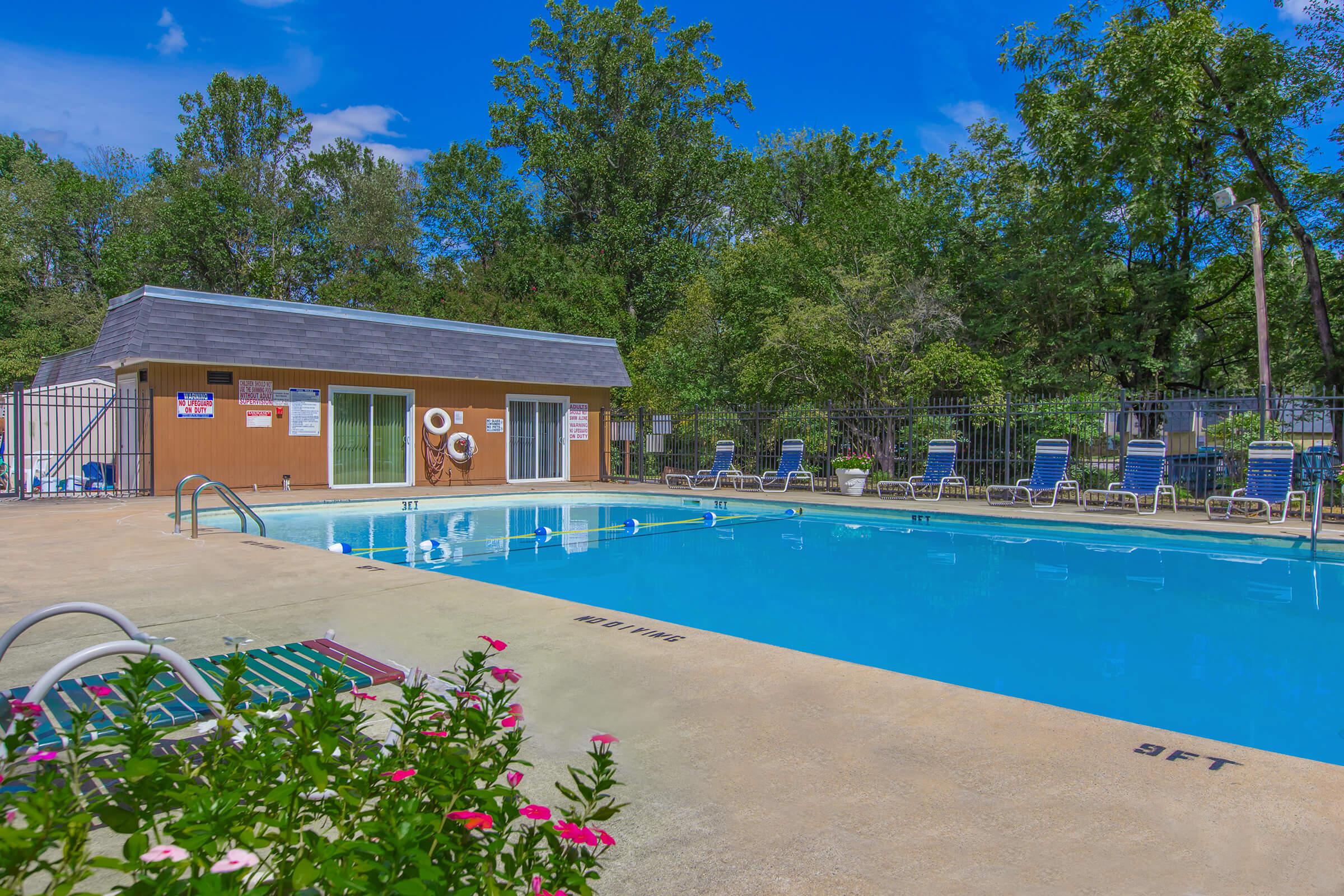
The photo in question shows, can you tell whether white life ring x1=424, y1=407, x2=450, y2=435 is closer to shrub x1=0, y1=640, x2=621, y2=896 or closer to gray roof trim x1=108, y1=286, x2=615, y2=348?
gray roof trim x1=108, y1=286, x2=615, y2=348

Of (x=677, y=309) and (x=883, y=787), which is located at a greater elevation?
(x=677, y=309)

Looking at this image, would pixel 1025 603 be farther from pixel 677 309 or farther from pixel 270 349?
pixel 677 309

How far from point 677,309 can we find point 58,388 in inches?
636

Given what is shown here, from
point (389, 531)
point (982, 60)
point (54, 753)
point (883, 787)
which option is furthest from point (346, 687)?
point (982, 60)

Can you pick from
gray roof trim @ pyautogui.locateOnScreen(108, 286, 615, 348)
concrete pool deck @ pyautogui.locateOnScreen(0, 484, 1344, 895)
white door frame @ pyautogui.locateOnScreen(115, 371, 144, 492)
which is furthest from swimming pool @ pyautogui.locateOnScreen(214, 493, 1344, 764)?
gray roof trim @ pyautogui.locateOnScreen(108, 286, 615, 348)

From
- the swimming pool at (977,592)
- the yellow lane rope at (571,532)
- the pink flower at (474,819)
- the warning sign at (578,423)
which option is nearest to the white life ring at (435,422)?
the warning sign at (578,423)

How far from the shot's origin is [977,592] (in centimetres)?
683

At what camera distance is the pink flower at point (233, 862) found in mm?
952

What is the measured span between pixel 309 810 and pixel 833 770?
5.48 ft

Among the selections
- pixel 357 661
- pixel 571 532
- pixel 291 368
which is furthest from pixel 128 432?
pixel 357 661

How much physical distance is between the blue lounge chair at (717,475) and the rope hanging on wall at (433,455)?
4596mm

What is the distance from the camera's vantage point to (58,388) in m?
14.9

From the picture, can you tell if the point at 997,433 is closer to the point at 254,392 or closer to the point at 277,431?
the point at 277,431

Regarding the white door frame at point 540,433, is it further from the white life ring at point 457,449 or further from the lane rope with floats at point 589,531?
the lane rope with floats at point 589,531
